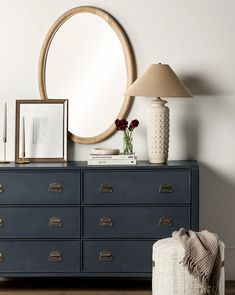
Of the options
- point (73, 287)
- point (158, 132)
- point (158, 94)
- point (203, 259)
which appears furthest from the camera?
point (73, 287)

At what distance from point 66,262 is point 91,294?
250 mm

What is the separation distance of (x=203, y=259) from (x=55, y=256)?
1091mm

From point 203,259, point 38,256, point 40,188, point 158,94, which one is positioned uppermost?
point 158,94

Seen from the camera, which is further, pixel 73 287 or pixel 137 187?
pixel 73 287

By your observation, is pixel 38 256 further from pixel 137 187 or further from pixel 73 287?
pixel 137 187

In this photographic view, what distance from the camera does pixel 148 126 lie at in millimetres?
4703

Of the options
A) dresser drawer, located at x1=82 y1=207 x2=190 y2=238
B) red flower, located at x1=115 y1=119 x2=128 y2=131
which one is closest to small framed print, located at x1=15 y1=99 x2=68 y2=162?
red flower, located at x1=115 y1=119 x2=128 y2=131

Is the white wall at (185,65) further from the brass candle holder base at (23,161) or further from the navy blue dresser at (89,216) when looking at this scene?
the navy blue dresser at (89,216)

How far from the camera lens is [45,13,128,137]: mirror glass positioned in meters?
4.89

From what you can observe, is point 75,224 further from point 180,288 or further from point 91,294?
point 180,288

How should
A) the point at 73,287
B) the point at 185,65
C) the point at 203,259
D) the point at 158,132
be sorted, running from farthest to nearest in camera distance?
the point at 185,65
the point at 73,287
the point at 158,132
the point at 203,259

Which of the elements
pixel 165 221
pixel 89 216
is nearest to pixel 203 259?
pixel 165 221

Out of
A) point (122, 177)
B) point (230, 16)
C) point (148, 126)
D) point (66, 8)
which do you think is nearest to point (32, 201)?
point (122, 177)

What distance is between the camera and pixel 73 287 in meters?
4.77
